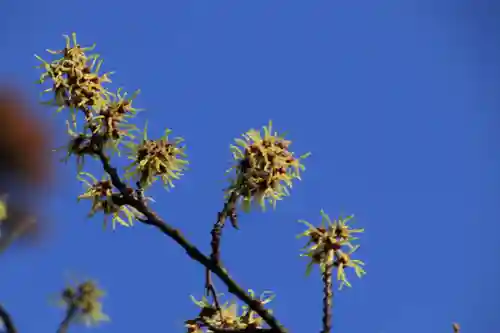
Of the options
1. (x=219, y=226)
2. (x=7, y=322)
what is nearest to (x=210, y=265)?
(x=219, y=226)

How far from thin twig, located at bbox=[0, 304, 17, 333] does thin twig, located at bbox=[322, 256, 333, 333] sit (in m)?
0.93

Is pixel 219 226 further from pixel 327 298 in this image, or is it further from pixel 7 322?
pixel 7 322

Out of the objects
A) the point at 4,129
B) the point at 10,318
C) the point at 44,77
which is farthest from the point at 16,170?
the point at 10,318

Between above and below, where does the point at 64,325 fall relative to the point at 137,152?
below

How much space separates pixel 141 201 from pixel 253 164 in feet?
1.55

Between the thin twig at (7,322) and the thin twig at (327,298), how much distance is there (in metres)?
0.93

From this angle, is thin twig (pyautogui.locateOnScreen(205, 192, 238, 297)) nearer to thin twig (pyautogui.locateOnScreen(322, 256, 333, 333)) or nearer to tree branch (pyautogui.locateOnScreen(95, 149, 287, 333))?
tree branch (pyautogui.locateOnScreen(95, 149, 287, 333))

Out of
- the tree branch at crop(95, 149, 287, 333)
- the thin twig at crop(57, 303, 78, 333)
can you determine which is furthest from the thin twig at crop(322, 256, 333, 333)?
the thin twig at crop(57, 303, 78, 333)

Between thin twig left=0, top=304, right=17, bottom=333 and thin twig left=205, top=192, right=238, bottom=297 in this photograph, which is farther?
thin twig left=205, top=192, right=238, bottom=297

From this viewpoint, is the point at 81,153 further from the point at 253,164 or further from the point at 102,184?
the point at 253,164

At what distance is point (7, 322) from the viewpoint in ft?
5.58

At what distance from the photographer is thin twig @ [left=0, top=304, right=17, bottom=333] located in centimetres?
169

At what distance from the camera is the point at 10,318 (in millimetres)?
1712

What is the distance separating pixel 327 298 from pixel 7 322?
3.28ft
